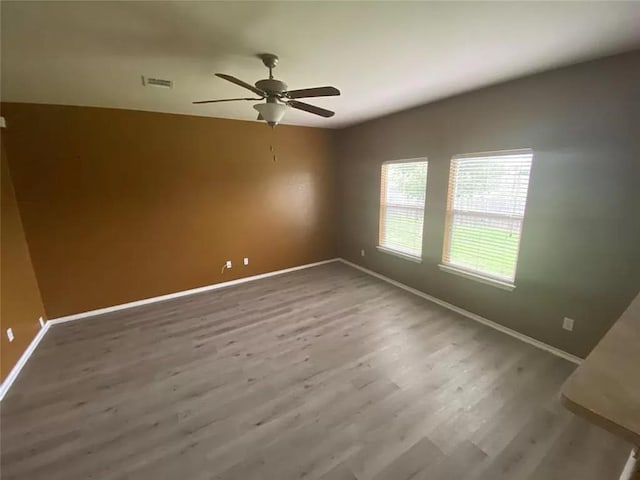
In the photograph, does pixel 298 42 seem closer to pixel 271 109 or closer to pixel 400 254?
pixel 271 109

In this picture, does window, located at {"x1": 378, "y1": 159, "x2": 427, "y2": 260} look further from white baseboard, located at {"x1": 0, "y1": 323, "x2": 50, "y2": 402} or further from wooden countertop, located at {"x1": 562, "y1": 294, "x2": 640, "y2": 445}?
white baseboard, located at {"x1": 0, "y1": 323, "x2": 50, "y2": 402}

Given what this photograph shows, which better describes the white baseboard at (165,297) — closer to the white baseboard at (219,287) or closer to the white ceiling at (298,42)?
the white baseboard at (219,287)

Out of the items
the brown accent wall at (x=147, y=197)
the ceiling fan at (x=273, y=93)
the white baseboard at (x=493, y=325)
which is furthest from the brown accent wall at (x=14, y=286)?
the white baseboard at (x=493, y=325)

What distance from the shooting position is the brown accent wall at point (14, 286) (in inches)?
97.8

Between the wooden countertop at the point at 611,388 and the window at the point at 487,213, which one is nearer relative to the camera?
the wooden countertop at the point at 611,388

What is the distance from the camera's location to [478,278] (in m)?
3.27

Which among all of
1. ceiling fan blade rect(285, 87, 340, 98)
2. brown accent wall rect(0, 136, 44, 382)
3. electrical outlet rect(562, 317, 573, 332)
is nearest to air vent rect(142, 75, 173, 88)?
ceiling fan blade rect(285, 87, 340, 98)

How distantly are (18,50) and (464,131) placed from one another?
3907 mm

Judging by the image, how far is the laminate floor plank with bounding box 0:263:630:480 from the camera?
65.8 inches

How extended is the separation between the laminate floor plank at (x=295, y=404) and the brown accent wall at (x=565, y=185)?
1.38ft

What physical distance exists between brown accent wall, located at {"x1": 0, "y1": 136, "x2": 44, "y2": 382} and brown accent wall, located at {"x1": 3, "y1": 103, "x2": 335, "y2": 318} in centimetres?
15

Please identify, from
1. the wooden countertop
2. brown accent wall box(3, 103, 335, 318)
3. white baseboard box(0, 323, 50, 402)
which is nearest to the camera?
the wooden countertop

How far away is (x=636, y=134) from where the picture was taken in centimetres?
212

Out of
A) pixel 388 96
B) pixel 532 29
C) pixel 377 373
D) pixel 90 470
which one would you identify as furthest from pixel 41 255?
pixel 532 29
